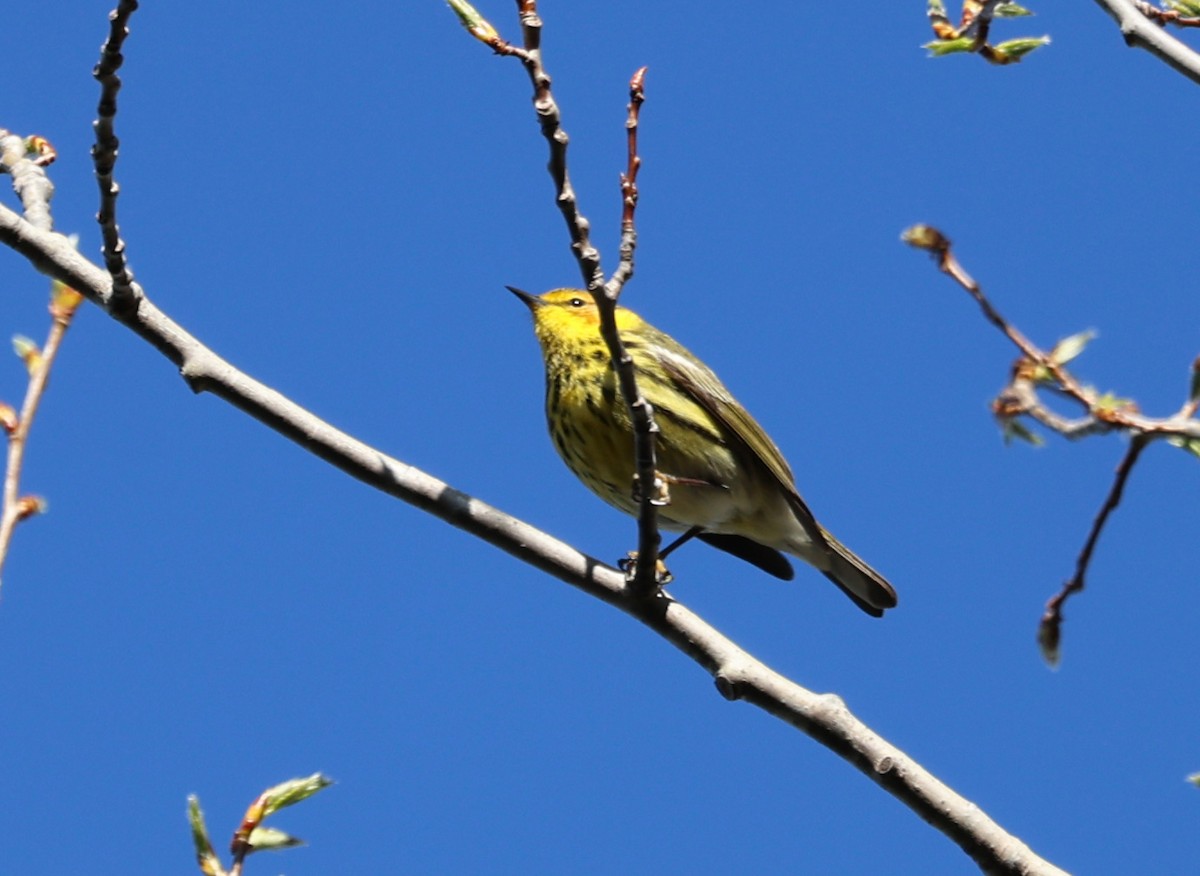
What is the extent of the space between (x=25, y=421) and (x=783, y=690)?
1869 millimetres

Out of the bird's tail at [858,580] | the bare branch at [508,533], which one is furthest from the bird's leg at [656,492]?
the bird's tail at [858,580]

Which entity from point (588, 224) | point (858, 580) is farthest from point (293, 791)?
point (858, 580)

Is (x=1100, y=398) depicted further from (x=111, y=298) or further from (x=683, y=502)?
(x=683, y=502)

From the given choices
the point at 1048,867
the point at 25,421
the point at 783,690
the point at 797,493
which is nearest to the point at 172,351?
the point at 25,421

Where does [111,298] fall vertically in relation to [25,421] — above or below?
above

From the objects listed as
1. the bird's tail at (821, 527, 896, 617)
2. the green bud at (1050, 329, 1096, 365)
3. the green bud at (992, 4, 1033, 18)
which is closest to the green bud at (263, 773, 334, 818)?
the green bud at (1050, 329, 1096, 365)

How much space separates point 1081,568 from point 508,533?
1.53m

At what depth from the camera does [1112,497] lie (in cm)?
275

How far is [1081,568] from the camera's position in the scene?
2912mm

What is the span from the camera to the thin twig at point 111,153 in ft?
9.82

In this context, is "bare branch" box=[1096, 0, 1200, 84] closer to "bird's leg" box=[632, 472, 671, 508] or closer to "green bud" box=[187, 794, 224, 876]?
"bird's leg" box=[632, 472, 671, 508]

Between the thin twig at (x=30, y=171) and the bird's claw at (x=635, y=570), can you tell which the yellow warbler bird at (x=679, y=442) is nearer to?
the bird's claw at (x=635, y=570)

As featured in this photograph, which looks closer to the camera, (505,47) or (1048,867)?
(505,47)

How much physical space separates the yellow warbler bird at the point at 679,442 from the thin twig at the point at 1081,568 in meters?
2.60
